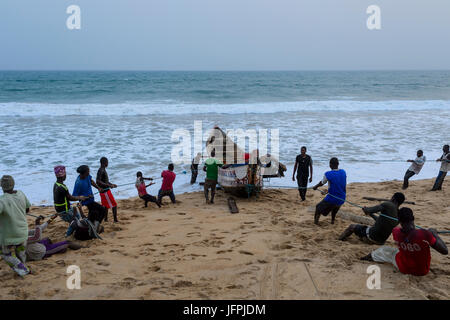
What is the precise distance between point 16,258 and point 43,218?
111 centimetres

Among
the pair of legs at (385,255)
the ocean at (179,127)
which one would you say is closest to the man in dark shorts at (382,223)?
the pair of legs at (385,255)

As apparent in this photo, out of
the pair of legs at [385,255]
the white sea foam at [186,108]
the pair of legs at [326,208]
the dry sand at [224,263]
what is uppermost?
the white sea foam at [186,108]

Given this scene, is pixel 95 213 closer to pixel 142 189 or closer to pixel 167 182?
pixel 142 189

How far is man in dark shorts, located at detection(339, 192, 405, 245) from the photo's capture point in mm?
5395

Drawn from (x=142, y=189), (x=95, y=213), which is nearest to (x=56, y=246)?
(x=95, y=213)

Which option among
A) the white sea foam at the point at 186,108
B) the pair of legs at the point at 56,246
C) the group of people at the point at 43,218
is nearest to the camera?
the group of people at the point at 43,218

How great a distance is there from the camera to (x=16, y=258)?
4844mm

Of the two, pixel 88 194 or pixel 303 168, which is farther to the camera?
pixel 303 168

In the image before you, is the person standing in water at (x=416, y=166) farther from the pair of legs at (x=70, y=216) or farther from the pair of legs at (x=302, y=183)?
the pair of legs at (x=70, y=216)

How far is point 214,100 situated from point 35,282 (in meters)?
33.6

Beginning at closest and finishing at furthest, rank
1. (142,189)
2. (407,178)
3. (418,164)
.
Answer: (142,189), (418,164), (407,178)

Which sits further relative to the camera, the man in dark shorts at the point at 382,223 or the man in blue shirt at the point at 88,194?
the man in blue shirt at the point at 88,194

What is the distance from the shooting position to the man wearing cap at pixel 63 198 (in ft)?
19.5
